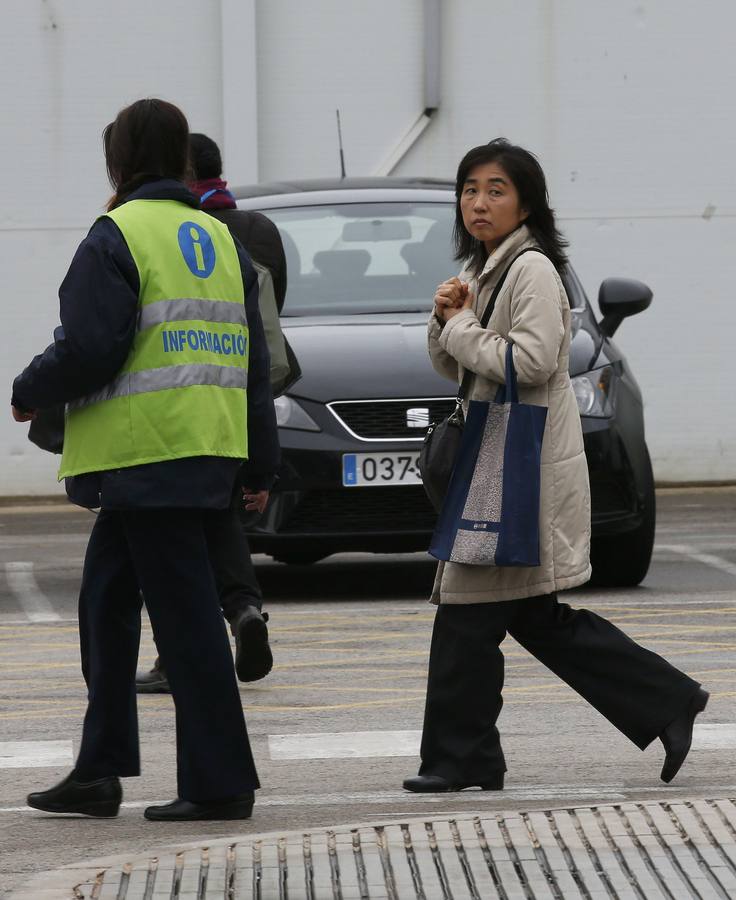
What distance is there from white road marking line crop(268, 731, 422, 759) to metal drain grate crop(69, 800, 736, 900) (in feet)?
4.15

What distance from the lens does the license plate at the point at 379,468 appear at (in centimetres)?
872

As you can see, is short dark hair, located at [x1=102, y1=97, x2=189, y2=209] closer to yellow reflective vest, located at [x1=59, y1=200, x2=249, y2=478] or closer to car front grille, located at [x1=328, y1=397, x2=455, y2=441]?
yellow reflective vest, located at [x1=59, y1=200, x2=249, y2=478]

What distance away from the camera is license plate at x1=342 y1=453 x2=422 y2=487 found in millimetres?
8719

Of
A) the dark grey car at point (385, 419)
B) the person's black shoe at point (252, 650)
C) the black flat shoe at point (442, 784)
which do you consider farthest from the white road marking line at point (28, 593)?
the black flat shoe at point (442, 784)

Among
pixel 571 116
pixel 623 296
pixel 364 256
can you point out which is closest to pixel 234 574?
pixel 623 296

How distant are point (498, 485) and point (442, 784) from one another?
728 millimetres

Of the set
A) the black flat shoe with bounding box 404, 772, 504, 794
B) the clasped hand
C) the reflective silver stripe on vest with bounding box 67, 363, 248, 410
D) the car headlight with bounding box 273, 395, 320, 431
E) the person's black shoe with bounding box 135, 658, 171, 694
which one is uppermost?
the clasped hand

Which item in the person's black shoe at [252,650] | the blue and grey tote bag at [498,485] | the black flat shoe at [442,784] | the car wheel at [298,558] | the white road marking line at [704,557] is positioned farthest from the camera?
the car wheel at [298,558]

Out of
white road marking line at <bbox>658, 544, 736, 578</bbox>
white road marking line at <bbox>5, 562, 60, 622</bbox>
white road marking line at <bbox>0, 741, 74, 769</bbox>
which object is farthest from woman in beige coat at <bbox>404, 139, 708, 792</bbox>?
white road marking line at <bbox>658, 544, 736, 578</bbox>

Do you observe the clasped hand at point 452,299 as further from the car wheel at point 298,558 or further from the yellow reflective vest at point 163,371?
the car wheel at point 298,558

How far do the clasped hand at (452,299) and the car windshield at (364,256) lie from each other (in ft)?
13.5

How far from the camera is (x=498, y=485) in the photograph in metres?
5.20

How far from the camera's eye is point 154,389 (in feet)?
16.0

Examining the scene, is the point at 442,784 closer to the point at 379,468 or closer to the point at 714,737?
the point at 714,737
